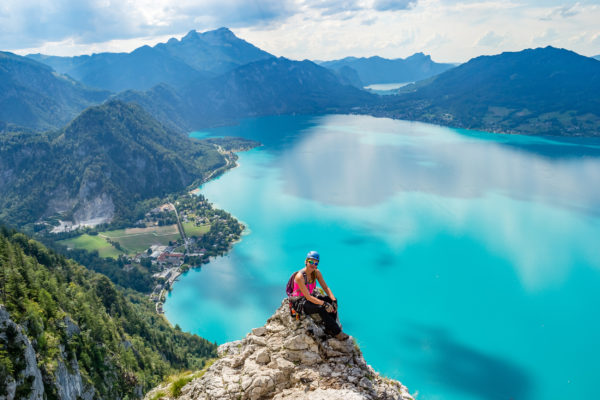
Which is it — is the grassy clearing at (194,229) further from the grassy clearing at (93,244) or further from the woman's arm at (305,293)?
the woman's arm at (305,293)

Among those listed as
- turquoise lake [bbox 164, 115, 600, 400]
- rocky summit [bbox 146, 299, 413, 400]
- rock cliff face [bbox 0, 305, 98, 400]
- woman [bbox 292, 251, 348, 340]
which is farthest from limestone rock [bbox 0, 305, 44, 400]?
turquoise lake [bbox 164, 115, 600, 400]

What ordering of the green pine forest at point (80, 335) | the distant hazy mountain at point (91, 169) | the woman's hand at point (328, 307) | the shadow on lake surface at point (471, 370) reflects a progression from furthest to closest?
the distant hazy mountain at point (91, 169)
the shadow on lake surface at point (471, 370)
the green pine forest at point (80, 335)
the woman's hand at point (328, 307)

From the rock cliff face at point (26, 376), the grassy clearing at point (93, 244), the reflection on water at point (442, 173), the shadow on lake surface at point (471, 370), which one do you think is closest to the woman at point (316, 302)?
Result: the rock cliff face at point (26, 376)

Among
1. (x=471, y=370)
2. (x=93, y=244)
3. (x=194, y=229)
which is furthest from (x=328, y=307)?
(x=93, y=244)

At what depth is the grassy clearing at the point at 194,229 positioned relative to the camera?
103500 millimetres

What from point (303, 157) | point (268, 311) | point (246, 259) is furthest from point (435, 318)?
point (303, 157)

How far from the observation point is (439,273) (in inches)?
2940

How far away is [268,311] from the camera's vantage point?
2562 inches

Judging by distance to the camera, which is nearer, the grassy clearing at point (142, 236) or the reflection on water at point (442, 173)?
the grassy clearing at point (142, 236)

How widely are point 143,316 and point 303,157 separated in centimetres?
12640

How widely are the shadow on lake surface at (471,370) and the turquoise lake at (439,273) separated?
0.15 m

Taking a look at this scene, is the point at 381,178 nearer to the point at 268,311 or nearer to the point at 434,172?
the point at 434,172

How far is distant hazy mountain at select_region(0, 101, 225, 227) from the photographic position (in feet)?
414

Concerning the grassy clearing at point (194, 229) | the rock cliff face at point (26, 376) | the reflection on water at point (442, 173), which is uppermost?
the reflection on water at point (442, 173)
